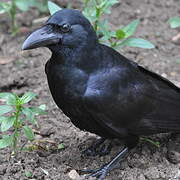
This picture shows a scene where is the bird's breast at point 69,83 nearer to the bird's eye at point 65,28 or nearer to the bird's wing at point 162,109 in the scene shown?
the bird's eye at point 65,28

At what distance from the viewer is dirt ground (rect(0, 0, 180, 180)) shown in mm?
4682

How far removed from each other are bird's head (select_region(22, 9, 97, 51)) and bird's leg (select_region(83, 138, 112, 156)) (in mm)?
A: 1067

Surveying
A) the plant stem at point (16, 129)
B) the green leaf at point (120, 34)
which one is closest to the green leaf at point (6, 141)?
the plant stem at point (16, 129)

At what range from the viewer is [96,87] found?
440cm

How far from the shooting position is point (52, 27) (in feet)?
14.4

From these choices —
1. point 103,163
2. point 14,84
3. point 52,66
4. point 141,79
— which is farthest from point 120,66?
point 14,84

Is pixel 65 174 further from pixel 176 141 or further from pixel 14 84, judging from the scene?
pixel 14 84

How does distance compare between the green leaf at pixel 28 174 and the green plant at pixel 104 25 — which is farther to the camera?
the green plant at pixel 104 25

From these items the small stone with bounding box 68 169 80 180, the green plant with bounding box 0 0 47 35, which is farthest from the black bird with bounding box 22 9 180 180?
the green plant with bounding box 0 0 47 35

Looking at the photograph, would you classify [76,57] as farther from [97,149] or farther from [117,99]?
[97,149]

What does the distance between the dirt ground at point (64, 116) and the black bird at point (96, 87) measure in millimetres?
244

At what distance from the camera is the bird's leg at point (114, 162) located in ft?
15.5

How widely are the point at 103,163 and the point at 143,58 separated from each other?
1831mm

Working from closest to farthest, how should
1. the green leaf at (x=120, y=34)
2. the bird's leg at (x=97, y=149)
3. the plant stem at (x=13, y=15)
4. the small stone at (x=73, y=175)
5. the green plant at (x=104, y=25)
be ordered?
the small stone at (x=73, y=175) → the bird's leg at (x=97, y=149) → the green plant at (x=104, y=25) → the green leaf at (x=120, y=34) → the plant stem at (x=13, y=15)
